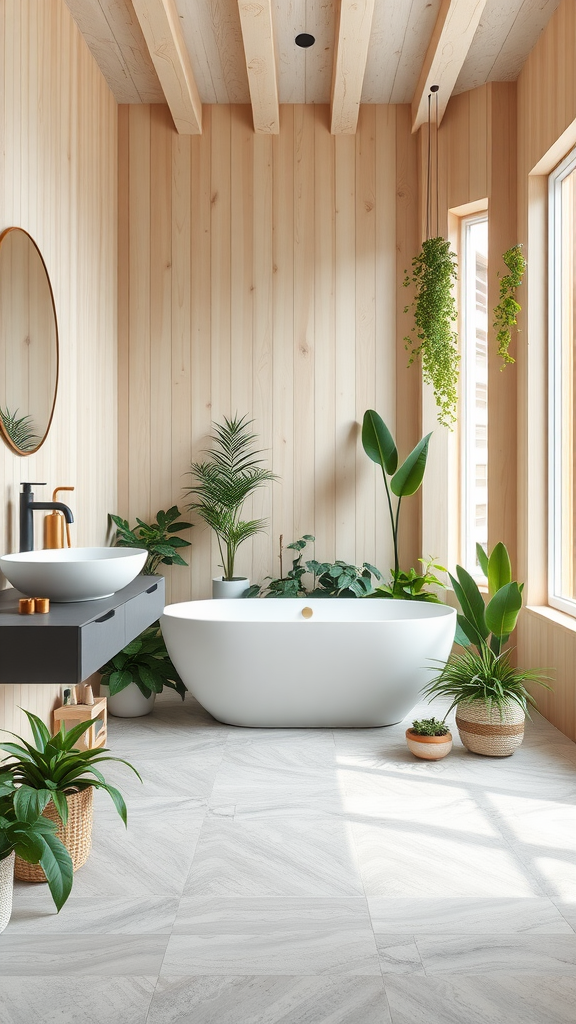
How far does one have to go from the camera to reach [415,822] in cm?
250

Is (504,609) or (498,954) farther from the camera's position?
(504,609)

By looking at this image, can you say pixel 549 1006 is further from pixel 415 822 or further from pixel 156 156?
pixel 156 156

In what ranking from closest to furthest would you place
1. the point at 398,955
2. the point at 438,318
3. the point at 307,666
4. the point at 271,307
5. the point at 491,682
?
the point at 398,955 < the point at 491,682 < the point at 307,666 < the point at 438,318 < the point at 271,307

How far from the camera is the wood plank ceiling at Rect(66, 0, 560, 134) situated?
3.40 meters

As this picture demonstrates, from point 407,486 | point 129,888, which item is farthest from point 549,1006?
point 407,486

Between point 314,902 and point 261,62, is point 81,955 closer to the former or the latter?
point 314,902

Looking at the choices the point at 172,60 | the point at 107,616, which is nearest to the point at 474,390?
the point at 172,60

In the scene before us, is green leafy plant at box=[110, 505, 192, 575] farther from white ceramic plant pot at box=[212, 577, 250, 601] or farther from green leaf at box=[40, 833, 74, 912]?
green leaf at box=[40, 833, 74, 912]

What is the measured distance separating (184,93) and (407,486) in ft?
7.73

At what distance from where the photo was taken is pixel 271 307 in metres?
4.44

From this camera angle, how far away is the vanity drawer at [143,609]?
2.44 metres

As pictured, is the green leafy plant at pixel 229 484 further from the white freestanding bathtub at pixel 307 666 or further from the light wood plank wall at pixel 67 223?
the white freestanding bathtub at pixel 307 666

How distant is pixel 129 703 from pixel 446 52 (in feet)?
11.3

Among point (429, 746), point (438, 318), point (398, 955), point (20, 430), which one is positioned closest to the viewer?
point (398, 955)
